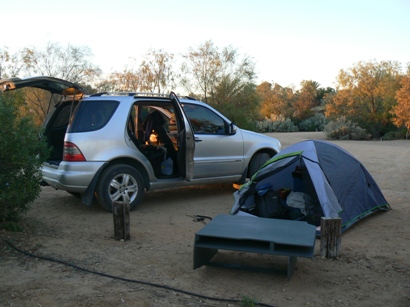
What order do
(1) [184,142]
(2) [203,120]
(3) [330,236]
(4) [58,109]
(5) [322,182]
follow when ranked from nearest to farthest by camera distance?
(3) [330,236]
(5) [322,182]
(1) [184,142]
(4) [58,109]
(2) [203,120]

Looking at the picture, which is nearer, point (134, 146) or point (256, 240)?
point (256, 240)

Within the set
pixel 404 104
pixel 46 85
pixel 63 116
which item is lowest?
pixel 63 116

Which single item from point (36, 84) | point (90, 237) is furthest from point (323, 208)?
point (36, 84)

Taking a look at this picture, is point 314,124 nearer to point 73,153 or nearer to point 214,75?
point 214,75

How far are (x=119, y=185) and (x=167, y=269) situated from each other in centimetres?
285

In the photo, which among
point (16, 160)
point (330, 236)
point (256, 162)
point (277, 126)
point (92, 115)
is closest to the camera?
point (330, 236)

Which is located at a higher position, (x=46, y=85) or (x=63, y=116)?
(x=46, y=85)

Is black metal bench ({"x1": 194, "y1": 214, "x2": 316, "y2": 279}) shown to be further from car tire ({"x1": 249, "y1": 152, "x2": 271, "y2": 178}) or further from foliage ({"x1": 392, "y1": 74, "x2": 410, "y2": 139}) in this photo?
foliage ({"x1": 392, "y1": 74, "x2": 410, "y2": 139})

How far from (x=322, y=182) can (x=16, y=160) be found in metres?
4.27

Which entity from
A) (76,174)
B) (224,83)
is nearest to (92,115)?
(76,174)

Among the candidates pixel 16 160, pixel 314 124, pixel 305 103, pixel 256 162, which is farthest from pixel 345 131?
pixel 16 160

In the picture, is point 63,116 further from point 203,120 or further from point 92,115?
point 203,120

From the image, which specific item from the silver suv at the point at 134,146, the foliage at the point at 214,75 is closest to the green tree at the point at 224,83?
the foliage at the point at 214,75

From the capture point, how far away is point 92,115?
7680 mm
